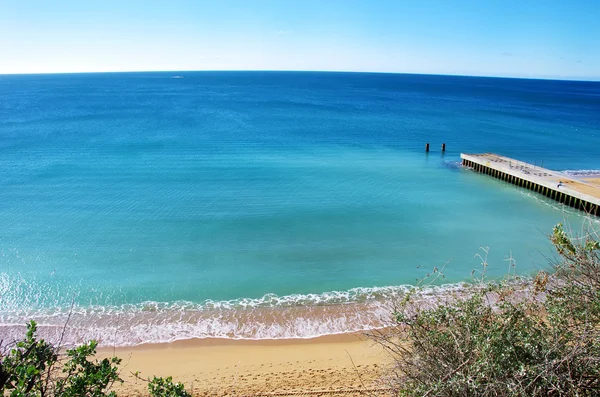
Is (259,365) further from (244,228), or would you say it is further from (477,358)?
(244,228)

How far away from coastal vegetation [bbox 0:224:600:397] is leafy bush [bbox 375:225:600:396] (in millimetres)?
16

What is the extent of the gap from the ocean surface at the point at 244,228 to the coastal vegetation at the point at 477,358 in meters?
7.66

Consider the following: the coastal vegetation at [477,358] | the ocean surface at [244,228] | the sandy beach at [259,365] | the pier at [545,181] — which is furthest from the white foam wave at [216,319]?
the pier at [545,181]

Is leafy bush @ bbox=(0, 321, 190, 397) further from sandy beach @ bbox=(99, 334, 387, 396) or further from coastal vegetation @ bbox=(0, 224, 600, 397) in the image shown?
sandy beach @ bbox=(99, 334, 387, 396)

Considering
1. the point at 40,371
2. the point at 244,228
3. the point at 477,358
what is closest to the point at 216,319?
the point at 244,228

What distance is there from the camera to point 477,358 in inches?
273

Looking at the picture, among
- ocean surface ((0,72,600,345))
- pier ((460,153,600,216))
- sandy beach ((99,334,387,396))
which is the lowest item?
sandy beach ((99,334,387,396))

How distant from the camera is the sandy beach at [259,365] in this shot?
11898 millimetres

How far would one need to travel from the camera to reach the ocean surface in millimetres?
16266

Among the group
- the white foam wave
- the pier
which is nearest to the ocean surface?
the white foam wave

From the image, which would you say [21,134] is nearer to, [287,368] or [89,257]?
[89,257]

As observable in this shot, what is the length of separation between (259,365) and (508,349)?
28.1 feet

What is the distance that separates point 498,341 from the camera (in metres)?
6.99

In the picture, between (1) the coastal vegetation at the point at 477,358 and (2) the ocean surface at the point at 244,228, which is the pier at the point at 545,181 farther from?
(1) the coastal vegetation at the point at 477,358
